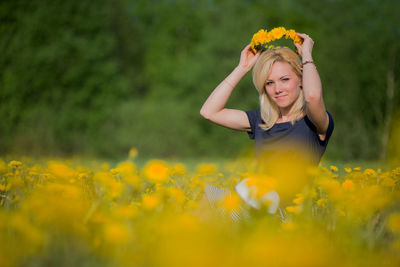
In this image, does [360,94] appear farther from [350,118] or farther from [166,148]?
[166,148]

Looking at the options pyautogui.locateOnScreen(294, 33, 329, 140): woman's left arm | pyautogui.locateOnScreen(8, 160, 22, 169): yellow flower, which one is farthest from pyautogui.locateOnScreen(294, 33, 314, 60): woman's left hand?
pyautogui.locateOnScreen(8, 160, 22, 169): yellow flower

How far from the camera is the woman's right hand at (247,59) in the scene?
2816 mm

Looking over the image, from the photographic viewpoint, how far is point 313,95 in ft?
7.12

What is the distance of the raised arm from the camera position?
2756mm

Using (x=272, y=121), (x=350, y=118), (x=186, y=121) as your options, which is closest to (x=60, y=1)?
(x=186, y=121)

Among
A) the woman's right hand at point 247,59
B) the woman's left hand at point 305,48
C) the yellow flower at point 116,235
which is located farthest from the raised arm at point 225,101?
the yellow flower at point 116,235

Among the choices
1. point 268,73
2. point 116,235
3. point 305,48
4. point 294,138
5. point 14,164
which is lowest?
point 14,164

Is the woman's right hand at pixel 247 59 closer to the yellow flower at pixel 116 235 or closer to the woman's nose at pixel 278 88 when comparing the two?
the woman's nose at pixel 278 88

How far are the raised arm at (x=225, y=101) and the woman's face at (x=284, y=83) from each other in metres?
0.30

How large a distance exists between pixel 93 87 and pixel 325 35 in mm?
12025

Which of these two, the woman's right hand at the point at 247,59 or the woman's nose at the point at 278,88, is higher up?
the woman's right hand at the point at 247,59

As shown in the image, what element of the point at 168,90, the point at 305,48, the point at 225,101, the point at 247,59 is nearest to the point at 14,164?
the point at 225,101

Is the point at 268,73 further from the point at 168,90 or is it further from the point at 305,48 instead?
the point at 168,90

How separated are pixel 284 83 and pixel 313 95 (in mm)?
421
